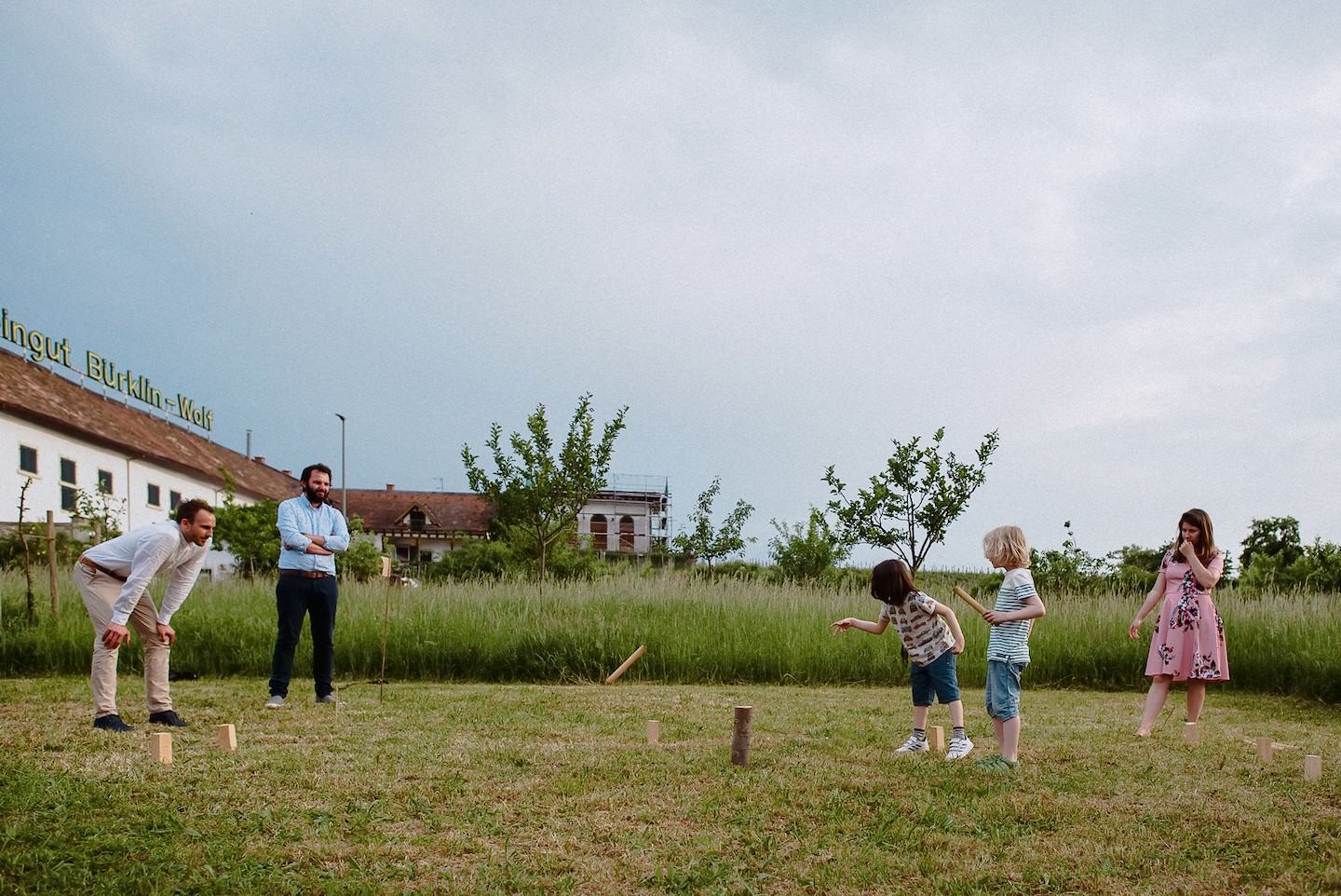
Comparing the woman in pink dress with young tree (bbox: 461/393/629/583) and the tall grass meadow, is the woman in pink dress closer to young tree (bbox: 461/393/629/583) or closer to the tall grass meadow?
the tall grass meadow

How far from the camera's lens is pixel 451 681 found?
11.7 m

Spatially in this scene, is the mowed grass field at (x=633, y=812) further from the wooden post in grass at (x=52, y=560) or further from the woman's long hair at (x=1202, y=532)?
the wooden post in grass at (x=52, y=560)

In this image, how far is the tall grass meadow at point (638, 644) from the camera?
11898 mm

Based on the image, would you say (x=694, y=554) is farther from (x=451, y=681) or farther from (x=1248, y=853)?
(x=1248, y=853)

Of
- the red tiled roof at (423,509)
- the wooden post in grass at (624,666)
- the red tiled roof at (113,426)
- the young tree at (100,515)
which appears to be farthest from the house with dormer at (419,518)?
the wooden post in grass at (624,666)

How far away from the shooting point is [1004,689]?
5840 millimetres

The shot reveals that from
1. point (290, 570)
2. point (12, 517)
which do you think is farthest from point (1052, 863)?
point (12, 517)

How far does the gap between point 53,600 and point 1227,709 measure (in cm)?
1253

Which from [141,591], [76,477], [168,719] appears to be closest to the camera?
[141,591]

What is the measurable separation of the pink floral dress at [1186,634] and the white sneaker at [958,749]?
7.15 feet

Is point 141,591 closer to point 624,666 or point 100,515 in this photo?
point 624,666

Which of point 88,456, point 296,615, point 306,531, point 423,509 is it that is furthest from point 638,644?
point 423,509

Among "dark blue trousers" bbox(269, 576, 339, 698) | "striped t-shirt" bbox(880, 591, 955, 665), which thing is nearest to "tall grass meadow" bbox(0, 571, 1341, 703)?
"dark blue trousers" bbox(269, 576, 339, 698)

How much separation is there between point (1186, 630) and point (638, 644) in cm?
604
